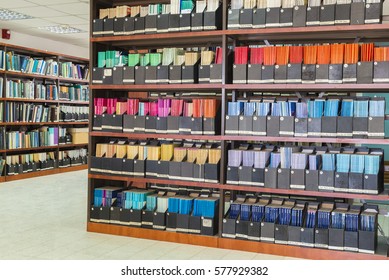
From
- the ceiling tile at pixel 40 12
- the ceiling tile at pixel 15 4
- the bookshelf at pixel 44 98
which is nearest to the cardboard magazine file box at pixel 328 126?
the ceiling tile at pixel 15 4

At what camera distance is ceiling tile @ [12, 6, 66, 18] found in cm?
716

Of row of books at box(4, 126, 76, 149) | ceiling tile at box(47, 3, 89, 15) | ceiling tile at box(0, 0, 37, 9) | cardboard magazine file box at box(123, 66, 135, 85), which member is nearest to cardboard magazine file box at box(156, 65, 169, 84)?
cardboard magazine file box at box(123, 66, 135, 85)

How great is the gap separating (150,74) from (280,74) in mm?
1265

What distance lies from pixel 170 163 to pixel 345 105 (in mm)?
1677

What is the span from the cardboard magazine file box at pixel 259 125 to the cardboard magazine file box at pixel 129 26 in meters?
1.52

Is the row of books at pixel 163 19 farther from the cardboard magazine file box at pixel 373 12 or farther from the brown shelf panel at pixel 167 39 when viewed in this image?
the cardboard magazine file box at pixel 373 12

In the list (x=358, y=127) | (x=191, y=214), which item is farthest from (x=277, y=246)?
(x=358, y=127)

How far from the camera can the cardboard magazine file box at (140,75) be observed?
4.48 metres

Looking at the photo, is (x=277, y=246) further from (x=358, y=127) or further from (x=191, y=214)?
(x=358, y=127)

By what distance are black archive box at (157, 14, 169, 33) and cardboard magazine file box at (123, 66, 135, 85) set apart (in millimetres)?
474

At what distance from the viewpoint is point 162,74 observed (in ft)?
14.4

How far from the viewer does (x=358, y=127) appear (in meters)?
3.77

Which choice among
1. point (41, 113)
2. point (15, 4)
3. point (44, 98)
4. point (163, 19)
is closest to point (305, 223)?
point (163, 19)

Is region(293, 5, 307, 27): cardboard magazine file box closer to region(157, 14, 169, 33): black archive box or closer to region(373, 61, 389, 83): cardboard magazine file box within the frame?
region(373, 61, 389, 83): cardboard magazine file box
